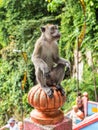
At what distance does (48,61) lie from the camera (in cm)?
267

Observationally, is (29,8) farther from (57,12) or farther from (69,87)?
(69,87)

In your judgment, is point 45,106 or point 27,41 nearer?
point 45,106

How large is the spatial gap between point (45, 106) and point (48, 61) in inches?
30.3

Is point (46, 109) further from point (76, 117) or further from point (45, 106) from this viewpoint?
point (76, 117)

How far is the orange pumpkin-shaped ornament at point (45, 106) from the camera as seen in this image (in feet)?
6.47

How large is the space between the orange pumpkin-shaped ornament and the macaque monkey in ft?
1.22

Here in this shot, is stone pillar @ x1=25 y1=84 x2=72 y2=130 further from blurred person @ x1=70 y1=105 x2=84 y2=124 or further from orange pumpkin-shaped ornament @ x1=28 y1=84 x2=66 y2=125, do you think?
blurred person @ x1=70 y1=105 x2=84 y2=124

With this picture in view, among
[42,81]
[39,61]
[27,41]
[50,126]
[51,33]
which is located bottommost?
[50,126]

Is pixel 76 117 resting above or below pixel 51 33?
below

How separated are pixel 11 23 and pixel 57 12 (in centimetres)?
226

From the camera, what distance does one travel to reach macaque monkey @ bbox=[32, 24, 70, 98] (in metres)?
2.57

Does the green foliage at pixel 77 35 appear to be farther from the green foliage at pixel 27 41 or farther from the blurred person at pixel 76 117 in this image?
the blurred person at pixel 76 117

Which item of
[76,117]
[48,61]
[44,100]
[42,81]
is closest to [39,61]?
[48,61]

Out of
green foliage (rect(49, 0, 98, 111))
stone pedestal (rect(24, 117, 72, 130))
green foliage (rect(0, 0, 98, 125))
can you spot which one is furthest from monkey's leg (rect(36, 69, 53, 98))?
green foliage (rect(0, 0, 98, 125))
